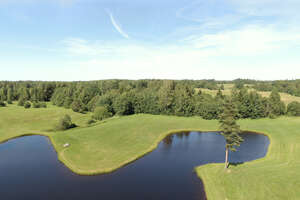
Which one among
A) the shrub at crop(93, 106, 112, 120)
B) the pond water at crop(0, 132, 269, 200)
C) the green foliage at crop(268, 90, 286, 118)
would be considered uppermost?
the green foliage at crop(268, 90, 286, 118)

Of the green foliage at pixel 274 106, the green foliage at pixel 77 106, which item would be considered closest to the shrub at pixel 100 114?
the green foliage at pixel 77 106

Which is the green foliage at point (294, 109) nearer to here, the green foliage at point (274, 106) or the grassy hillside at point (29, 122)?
the green foliage at point (274, 106)

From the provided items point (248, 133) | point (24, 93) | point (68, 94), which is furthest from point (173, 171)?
point (24, 93)

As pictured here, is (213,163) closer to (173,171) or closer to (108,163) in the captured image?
(173,171)

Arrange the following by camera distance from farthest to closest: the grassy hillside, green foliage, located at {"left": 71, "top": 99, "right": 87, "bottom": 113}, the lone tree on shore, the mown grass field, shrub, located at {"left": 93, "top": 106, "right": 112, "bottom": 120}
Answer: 1. green foliage, located at {"left": 71, "top": 99, "right": 87, "bottom": 113}
2. shrub, located at {"left": 93, "top": 106, "right": 112, "bottom": 120}
3. the grassy hillside
4. the lone tree on shore
5. the mown grass field

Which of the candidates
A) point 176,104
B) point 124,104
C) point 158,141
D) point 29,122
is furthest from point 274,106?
point 29,122

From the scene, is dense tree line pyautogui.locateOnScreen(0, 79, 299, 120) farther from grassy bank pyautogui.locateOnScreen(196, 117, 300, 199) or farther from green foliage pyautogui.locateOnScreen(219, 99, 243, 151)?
green foliage pyautogui.locateOnScreen(219, 99, 243, 151)

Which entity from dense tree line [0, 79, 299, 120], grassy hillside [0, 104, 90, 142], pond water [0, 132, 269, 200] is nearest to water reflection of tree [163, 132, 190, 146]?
pond water [0, 132, 269, 200]
